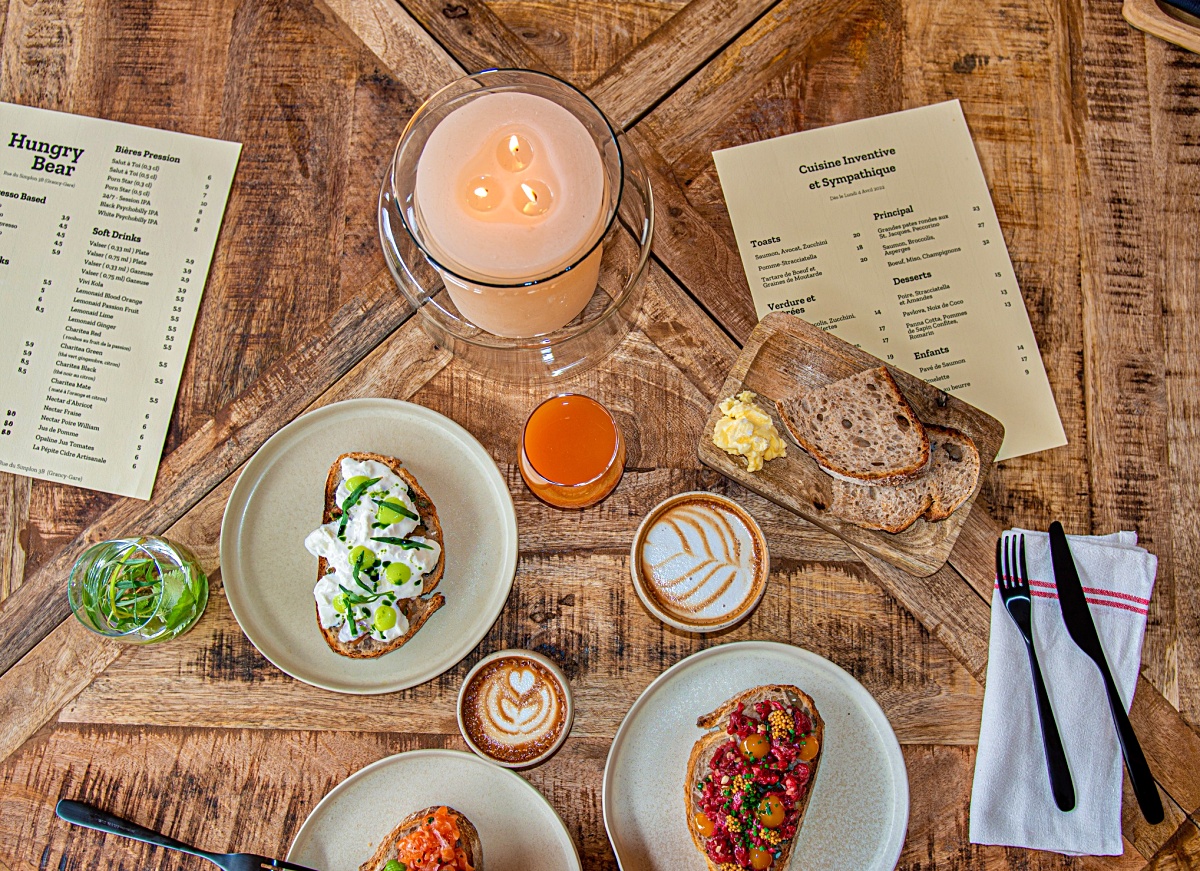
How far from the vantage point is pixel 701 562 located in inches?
61.1

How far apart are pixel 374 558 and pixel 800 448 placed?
2.71ft

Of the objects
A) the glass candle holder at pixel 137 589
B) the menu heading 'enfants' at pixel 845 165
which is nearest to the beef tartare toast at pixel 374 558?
the glass candle holder at pixel 137 589

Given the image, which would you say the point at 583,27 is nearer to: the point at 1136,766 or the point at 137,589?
the point at 137,589

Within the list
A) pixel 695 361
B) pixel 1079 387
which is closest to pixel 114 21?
pixel 695 361

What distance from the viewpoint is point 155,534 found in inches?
63.1

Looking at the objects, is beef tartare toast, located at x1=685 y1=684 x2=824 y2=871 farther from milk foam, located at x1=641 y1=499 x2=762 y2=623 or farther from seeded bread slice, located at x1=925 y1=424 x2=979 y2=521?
seeded bread slice, located at x1=925 y1=424 x2=979 y2=521

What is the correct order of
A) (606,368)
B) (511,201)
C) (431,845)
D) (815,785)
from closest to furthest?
(511,201) < (431,845) < (815,785) < (606,368)

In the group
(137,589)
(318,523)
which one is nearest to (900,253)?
(318,523)

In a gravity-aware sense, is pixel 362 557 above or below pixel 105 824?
above

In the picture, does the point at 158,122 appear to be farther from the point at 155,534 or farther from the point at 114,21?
the point at 155,534

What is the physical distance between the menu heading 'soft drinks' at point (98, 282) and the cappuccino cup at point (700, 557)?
1004 mm

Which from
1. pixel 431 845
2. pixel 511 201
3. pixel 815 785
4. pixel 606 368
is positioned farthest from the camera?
pixel 606 368

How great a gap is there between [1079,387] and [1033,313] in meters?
0.18

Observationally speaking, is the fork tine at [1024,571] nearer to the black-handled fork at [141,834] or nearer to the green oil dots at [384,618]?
the green oil dots at [384,618]
